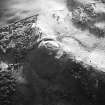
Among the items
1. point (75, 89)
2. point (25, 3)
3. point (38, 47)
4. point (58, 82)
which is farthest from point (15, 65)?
point (25, 3)

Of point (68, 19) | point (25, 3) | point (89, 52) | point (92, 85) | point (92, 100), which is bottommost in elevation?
point (92, 100)

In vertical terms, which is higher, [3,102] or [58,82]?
[58,82]

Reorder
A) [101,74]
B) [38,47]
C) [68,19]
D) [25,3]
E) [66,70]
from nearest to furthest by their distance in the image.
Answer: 1. [101,74]
2. [66,70]
3. [38,47]
4. [68,19]
5. [25,3]

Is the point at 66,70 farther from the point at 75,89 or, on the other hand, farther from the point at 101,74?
the point at 101,74

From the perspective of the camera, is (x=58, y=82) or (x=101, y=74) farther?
(x=58, y=82)

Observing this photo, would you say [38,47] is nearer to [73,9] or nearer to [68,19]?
[68,19]

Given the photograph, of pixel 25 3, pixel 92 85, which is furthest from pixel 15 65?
pixel 25 3

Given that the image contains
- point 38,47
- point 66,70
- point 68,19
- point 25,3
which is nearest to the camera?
point 66,70
